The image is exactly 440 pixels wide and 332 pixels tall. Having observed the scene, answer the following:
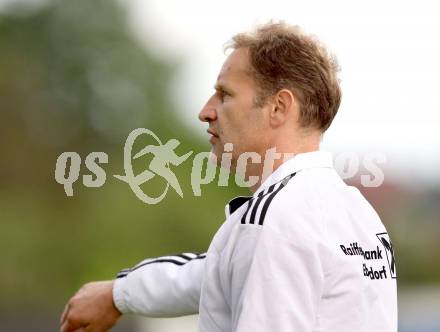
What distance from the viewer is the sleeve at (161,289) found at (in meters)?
4.06

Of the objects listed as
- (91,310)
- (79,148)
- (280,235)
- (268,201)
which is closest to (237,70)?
(268,201)

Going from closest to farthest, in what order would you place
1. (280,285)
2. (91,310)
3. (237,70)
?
(280,285), (237,70), (91,310)

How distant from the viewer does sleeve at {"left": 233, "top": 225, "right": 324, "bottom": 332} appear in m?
3.13

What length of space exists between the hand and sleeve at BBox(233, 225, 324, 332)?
39.0 inches

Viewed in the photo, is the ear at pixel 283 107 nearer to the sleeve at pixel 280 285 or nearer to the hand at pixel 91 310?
the sleeve at pixel 280 285

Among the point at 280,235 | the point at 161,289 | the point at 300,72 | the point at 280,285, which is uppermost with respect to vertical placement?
the point at 300,72

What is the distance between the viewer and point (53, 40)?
46.4 meters

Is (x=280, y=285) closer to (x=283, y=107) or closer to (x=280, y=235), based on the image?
→ (x=280, y=235)

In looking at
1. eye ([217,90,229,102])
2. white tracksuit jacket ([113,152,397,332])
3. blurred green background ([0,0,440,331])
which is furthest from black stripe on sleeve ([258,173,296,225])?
blurred green background ([0,0,440,331])

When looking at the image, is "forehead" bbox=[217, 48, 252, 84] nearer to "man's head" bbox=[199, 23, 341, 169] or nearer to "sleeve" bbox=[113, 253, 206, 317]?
"man's head" bbox=[199, 23, 341, 169]

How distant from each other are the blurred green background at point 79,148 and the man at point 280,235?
33635mm

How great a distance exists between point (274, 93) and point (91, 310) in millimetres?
1122

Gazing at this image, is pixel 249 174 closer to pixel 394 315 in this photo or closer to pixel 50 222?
pixel 394 315

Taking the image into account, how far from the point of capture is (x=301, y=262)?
10.4 feet
